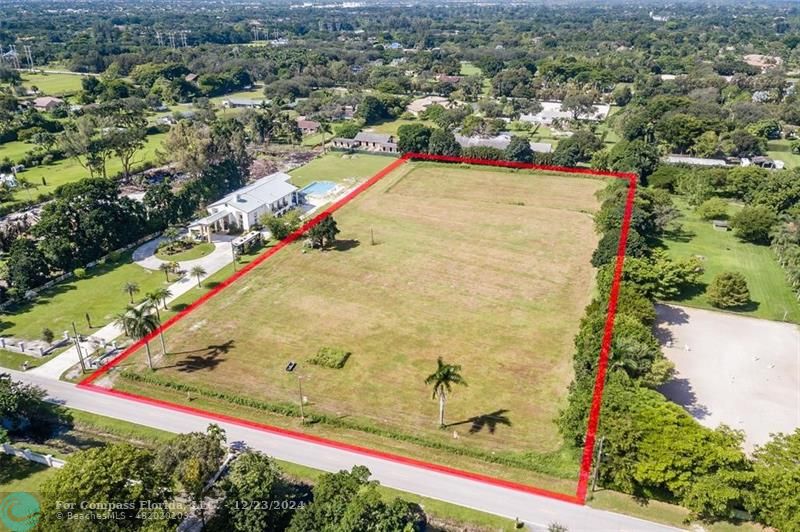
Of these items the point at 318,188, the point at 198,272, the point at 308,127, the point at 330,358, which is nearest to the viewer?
the point at 330,358

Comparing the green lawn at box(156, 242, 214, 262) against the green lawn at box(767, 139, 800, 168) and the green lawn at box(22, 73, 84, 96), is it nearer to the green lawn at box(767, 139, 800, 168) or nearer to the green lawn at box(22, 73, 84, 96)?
the green lawn at box(767, 139, 800, 168)

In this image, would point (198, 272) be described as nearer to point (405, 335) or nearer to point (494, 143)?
point (405, 335)

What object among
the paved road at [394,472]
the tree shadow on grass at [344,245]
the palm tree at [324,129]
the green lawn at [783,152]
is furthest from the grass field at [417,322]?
the green lawn at [783,152]

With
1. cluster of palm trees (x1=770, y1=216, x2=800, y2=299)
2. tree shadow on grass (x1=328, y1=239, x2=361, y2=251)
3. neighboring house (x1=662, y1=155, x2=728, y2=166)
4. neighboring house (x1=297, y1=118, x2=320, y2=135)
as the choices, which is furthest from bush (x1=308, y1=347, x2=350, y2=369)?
neighboring house (x1=297, y1=118, x2=320, y2=135)

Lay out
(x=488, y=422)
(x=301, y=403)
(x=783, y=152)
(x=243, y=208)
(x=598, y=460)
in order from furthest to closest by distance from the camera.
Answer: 1. (x=783, y=152)
2. (x=243, y=208)
3. (x=301, y=403)
4. (x=488, y=422)
5. (x=598, y=460)

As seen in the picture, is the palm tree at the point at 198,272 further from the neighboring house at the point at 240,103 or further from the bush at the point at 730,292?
the neighboring house at the point at 240,103

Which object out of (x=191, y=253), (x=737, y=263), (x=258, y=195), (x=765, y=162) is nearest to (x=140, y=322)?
(x=191, y=253)
